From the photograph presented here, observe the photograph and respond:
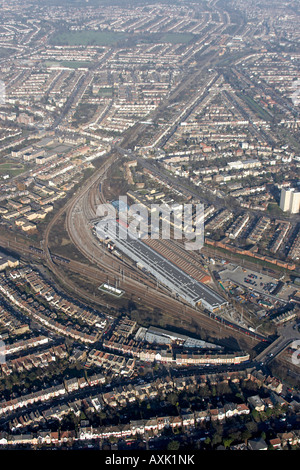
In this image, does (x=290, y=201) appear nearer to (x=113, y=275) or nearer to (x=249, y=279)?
(x=249, y=279)

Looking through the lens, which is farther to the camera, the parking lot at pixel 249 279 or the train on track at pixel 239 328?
the parking lot at pixel 249 279

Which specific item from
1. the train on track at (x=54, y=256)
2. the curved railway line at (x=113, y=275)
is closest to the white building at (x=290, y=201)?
the curved railway line at (x=113, y=275)

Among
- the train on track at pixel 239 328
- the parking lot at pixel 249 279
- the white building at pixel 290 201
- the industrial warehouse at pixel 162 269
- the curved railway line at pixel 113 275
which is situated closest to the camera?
the train on track at pixel 239 328

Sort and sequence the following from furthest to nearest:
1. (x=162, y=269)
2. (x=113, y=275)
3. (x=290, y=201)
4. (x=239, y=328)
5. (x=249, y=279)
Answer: (x=290, y=201)
(x=113, y=275)
(x=162, y=269)
(x=249, y=279)
(x=239, y=328)

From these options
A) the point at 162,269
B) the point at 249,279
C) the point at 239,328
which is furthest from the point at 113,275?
the point at 239,328

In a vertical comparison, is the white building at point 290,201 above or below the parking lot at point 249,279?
above

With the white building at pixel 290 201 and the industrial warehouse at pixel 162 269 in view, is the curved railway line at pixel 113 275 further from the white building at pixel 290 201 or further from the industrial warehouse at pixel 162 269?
the white building at pixel 290 201

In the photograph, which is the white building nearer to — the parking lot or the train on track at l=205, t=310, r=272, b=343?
the parking lot
